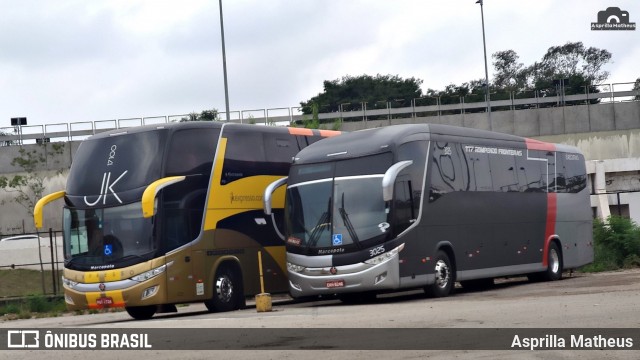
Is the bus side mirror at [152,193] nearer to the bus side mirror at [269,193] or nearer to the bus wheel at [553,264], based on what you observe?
the bus side mirror at [269,193]

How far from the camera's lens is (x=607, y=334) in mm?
13398

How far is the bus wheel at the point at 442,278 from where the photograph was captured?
2420 centimetres

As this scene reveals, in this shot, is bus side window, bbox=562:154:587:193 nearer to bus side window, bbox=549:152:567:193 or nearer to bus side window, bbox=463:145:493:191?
bus side window, bbox=549:152:567:193

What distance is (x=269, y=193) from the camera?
24828mm

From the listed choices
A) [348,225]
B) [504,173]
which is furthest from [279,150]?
[504,173]

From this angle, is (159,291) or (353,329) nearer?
(353,329)

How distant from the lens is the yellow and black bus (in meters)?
23.0

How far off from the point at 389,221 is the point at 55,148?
1474 inches

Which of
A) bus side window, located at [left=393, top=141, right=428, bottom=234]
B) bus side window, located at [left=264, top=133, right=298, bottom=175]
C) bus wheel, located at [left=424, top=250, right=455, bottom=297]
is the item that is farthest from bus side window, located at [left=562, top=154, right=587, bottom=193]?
bus side window, located at [left=393, top=141, right=428, bottom=234]

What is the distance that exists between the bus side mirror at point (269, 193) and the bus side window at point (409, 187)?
10.2 ft

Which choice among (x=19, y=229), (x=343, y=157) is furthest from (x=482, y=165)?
(x=19, y=229)

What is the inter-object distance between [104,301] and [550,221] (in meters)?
12.4

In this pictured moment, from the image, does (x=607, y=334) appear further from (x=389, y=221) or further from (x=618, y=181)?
(x=618, y=181)

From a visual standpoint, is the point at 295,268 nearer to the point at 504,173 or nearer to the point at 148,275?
the point at 148,275
